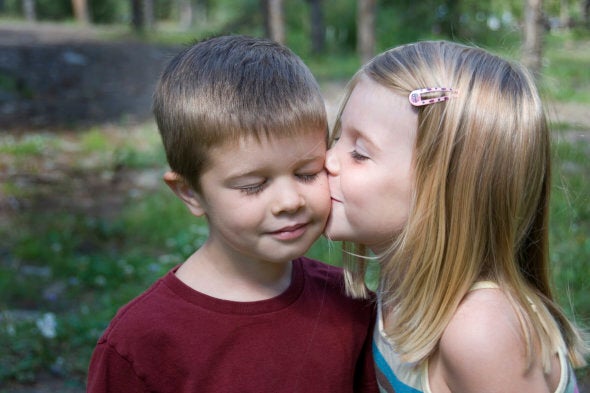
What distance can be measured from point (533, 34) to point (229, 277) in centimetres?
449

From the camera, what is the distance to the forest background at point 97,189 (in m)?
3.08

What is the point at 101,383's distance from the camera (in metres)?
1.67

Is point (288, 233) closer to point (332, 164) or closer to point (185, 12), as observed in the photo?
point (332, 164)

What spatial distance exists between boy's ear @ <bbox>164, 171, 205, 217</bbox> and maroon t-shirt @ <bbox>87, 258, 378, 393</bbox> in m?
0.18

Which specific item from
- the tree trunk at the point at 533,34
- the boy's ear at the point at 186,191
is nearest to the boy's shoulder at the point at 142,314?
the boy's ear at the point at 186,191

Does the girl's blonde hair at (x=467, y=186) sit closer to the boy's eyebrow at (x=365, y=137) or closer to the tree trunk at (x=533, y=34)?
the boy's eyebrow at (x=365, y=137)

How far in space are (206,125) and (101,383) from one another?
0.64m

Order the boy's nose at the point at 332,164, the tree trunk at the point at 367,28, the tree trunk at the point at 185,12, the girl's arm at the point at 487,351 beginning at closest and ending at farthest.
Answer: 1. the girl's arm at the point at 487,351
2. the boy's nose at the point at 332,164
3. the tree trunk at the point at 367,28
4. the tree trunk at the point at 185,12

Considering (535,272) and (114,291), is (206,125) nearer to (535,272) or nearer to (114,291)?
(535,272)

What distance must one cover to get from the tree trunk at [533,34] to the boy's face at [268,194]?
3583 millimetres

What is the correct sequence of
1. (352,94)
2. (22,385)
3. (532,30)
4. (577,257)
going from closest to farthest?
(352,94) < (22,385) < (577,257) < (532,30)

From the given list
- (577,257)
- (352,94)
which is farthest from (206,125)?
(577,257)

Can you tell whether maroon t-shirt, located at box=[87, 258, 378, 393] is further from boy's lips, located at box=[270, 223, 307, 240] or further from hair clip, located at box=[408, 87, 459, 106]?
hair clip, located at box=[408, 87, 459, 106]

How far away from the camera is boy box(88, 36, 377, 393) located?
1.67m
